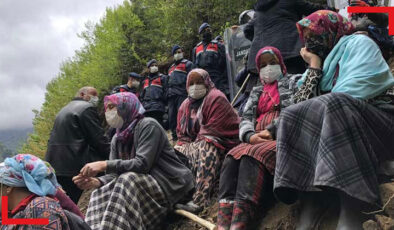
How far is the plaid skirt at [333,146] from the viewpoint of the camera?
2316 millimetres

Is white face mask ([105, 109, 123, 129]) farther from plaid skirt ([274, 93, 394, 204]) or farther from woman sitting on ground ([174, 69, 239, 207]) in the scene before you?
plaid skirt ([274, 93, 394, 204])

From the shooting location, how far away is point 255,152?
9.88ft

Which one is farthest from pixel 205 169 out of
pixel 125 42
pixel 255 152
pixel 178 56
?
pixel 125 42

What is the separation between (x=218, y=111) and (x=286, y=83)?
975 millimetres

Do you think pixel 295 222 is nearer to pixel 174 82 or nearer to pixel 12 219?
pixel 12 219

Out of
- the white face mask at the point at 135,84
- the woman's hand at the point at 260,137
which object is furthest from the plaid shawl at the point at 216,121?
the white face mask at the point at 135,84

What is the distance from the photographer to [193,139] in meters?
4.80

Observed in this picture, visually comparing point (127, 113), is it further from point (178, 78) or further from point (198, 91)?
point (178, 78)

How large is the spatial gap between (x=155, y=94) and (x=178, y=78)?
0.85 meters

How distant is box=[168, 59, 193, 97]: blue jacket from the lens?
7.81m

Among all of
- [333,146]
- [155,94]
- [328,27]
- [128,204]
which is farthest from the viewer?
[155,94]

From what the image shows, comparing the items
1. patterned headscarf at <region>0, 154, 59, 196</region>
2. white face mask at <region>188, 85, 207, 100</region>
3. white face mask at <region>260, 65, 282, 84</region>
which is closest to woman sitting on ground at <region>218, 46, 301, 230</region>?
white face mask at <region>260, 65, 282, 84</region>

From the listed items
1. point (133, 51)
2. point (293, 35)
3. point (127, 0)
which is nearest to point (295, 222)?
point (293, 35)

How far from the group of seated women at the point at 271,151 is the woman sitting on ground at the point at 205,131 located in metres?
0.01
